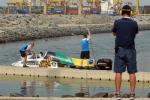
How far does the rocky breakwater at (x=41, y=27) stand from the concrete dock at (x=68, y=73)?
3563 centimetres

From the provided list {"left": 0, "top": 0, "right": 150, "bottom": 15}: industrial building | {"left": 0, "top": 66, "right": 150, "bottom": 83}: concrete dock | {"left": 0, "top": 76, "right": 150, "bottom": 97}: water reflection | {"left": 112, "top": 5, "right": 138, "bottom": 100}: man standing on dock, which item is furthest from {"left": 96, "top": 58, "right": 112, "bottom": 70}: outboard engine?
{"left": 0, "top": 0, "right": 150, "bottom": 15}: industrial building

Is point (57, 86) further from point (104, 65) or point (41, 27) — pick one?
point (41, 27)

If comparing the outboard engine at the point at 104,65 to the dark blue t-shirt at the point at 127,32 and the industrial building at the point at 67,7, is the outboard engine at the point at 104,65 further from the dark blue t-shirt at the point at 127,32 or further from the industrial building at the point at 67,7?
the industrial building at the point at 67,7

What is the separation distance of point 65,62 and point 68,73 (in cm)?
221

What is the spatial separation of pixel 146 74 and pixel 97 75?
6.01ft

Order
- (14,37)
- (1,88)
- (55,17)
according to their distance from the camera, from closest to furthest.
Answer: (1,88)
(14,37)
(55,17)

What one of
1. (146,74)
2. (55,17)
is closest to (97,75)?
(146,74)

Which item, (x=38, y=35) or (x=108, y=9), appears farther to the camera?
(x=108, y=9)

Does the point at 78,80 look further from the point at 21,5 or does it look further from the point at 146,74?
the point at 21,5

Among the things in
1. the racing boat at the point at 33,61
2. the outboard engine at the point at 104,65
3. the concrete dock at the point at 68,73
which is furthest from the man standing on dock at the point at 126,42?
the racing boat at the point at 33,61

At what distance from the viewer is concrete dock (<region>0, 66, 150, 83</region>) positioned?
1783 centimetres

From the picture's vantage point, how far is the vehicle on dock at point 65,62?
19.9 m

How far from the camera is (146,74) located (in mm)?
17828

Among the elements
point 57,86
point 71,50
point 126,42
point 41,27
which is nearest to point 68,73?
point 57,86
